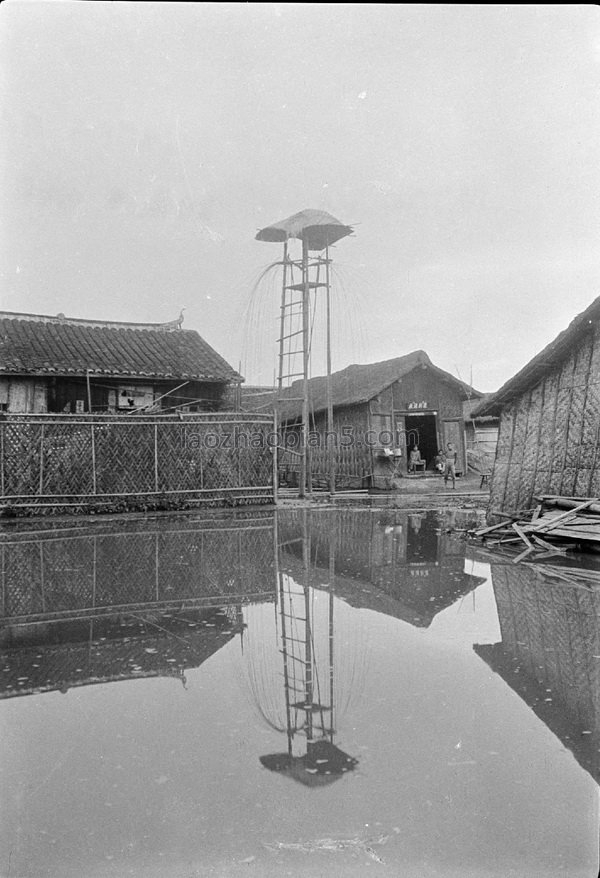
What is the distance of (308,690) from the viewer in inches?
153

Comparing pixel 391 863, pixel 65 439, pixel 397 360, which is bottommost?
pixel 391 863

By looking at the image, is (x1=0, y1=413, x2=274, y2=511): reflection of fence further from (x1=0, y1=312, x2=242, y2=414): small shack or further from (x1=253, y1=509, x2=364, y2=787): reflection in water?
(x1=253, y1=509, x2=364, y2=787): reflection in water

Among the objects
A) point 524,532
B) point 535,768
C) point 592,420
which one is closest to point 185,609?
point 535,768

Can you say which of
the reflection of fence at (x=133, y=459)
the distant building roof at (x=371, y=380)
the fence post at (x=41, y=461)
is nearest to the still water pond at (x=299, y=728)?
the fence post at (x=41, y=461)

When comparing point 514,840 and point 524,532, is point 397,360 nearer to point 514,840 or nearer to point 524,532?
point 524,532

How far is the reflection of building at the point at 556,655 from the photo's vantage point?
3373 mm

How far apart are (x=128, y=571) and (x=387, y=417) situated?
17.7m

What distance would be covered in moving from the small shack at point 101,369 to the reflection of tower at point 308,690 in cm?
1308

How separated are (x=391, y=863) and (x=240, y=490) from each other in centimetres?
1384

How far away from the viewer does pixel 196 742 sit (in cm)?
322

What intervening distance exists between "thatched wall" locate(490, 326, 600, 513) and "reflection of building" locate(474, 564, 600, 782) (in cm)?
319

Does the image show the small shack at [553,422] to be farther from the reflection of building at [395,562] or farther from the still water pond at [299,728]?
the still water pond at [299,728]

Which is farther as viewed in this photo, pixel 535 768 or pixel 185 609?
pixel 185 609

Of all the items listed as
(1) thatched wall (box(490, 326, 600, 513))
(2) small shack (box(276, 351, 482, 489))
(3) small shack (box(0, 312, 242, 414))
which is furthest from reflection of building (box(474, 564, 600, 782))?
(2) small shack (box(276, 351, 482, 489))
